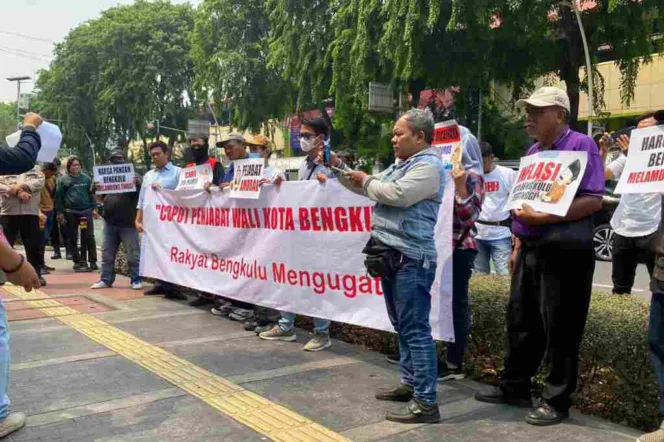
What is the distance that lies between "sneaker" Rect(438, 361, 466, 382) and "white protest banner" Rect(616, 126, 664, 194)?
167 centimetres

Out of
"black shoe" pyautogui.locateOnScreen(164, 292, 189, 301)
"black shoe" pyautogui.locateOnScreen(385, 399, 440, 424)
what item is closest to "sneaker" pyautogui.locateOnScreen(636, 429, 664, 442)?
"black shoe" pyautogui.locateOnScreen(385, 399, 440, 424)

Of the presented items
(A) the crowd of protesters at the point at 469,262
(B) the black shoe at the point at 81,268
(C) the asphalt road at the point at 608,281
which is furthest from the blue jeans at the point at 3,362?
(C) the asphalt road at the point at 608,281

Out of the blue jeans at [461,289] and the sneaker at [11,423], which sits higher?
the blue jeans at [461,289]

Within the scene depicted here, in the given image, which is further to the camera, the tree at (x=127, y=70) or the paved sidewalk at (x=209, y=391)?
the tree at (x=127, y=70)

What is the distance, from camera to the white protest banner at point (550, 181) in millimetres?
3314

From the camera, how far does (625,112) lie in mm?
21062

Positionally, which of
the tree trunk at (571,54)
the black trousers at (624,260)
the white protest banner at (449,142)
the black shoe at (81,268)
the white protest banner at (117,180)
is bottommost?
the black shoe at (81,268)

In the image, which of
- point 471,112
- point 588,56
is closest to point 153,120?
point 471,112

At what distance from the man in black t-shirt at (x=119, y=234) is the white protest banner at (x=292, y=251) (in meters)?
0.99

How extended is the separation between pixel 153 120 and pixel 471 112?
871 inches

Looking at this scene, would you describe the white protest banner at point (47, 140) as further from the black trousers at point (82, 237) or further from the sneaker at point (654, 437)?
the black trousers at point (82, 237)

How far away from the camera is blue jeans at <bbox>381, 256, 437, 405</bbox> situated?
3.55 m

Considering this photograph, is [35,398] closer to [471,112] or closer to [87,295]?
[87,295]

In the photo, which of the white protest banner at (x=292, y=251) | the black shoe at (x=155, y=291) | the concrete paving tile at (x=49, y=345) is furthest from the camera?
the black shoe at (x=155, y=291)
